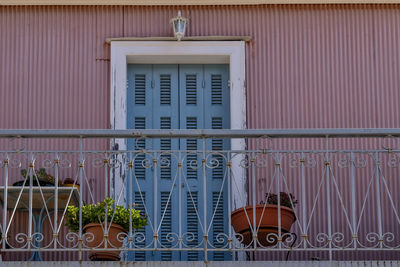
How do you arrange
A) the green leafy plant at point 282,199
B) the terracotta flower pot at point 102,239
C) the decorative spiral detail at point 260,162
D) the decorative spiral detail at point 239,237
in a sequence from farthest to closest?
the decorative spiral detail at point 260,162 → the green leafy plant at point 282,199 → the terracotta flower pot at point 102,239 → the decorative spiral detail at point 239,237

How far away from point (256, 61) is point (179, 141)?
4.18 ft

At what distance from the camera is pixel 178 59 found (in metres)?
11.5

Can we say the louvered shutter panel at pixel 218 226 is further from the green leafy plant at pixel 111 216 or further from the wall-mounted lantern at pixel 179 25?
the wall-mounted lantern at pixel 179 25

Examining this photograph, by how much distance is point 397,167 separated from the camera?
11070 millimetres

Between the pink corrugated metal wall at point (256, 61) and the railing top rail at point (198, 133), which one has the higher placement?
the pink corrugated metal wall at point (256, 61)

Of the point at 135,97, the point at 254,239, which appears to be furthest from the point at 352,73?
the point at 254,239

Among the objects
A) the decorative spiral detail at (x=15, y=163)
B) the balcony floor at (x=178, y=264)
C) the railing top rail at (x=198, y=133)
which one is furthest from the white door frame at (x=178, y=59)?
the balcony floor at (x=178, y=264)

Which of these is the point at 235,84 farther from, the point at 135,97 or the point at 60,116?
the point at 60,116

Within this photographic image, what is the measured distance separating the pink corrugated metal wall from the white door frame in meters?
0.12

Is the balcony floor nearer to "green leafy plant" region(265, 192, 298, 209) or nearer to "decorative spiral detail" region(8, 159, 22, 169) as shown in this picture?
"green leafy plant" region(265, 192, 298, 209)

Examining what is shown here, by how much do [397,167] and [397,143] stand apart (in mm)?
311

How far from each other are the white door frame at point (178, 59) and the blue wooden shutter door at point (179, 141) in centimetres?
14

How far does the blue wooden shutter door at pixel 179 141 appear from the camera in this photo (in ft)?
36.2

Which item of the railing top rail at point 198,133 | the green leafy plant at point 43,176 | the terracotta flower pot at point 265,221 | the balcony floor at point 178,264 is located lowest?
the balcony floor at point 178,264
